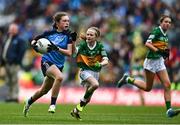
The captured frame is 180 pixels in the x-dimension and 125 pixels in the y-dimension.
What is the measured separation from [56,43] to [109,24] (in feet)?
52.5

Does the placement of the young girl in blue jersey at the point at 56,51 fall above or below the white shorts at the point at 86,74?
above

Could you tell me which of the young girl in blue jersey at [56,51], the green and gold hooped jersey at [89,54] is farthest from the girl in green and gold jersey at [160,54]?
the young girl in blue jersey at [56,51]

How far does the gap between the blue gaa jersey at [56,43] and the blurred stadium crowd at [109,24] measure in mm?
10414

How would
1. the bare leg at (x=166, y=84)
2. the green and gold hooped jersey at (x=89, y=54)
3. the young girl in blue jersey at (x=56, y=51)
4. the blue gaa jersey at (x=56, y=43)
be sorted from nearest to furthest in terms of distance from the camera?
the young girl in blue jersey at (x=56, y=51)
the blue gaa jersey at (x=56, y=43)
the green and gold hooped jersey at (x=89, y=54)
the bare leg at (x=166, y=84)

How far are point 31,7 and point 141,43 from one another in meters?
9.35

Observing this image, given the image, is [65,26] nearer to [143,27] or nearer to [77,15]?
[143,27]

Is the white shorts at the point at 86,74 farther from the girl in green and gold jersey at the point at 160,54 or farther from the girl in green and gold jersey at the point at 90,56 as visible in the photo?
the girl in green and gold jersey at the point at 160,54

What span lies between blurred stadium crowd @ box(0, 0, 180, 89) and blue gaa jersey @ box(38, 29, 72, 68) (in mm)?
10414

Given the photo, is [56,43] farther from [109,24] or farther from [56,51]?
[109,24]

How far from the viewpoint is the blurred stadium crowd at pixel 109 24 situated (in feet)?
97.9

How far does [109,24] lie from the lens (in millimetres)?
33125

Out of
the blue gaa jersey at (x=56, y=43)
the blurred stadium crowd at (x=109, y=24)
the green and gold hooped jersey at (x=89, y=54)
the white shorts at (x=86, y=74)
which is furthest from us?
the blurred stadium crowd at (x=109, y=24)

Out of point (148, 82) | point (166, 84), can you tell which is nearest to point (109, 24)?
point (148, 82)

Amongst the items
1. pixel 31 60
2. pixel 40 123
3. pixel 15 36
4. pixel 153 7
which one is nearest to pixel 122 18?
pixel 153 7
